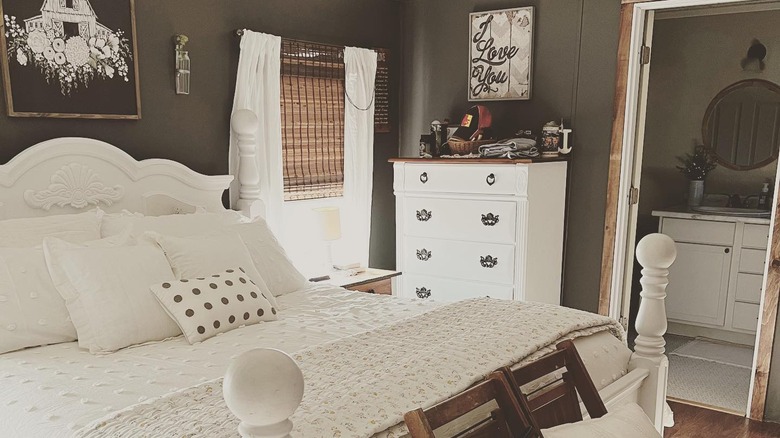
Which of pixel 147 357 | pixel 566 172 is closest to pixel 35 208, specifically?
pixel 147 357

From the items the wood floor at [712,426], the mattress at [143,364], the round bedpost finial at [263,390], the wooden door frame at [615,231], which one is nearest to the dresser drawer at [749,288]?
the wooden door frame at [615,231]

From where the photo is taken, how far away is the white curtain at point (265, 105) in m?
3.36

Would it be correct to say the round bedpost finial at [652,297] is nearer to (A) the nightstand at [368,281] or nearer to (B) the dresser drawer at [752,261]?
(A) the nightstand at [368,281]

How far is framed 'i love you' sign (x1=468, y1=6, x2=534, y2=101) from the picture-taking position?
12.8 feet

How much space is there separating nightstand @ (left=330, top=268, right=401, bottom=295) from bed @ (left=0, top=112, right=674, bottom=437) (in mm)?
573

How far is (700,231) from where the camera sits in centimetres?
444

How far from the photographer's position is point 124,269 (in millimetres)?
2166

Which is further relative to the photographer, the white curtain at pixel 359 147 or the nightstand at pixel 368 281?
the white curtain at pixel 359 147

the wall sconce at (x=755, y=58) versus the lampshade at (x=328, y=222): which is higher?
the wall sconce at (x=755, y=58)

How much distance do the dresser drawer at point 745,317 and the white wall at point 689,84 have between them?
2.95 ft

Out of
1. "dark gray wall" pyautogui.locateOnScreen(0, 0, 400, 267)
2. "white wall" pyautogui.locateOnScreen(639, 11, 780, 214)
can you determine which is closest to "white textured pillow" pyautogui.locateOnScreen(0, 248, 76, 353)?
"dark gray wall" pyautogui.locateOnScreen(0, 0, 400, 267)

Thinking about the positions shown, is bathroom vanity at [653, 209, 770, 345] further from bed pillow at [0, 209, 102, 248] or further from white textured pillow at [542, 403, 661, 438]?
bed pillow at [0, 209, 102, 248]

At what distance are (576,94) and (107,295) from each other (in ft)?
9.47

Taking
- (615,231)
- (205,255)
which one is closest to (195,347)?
(205,255)
